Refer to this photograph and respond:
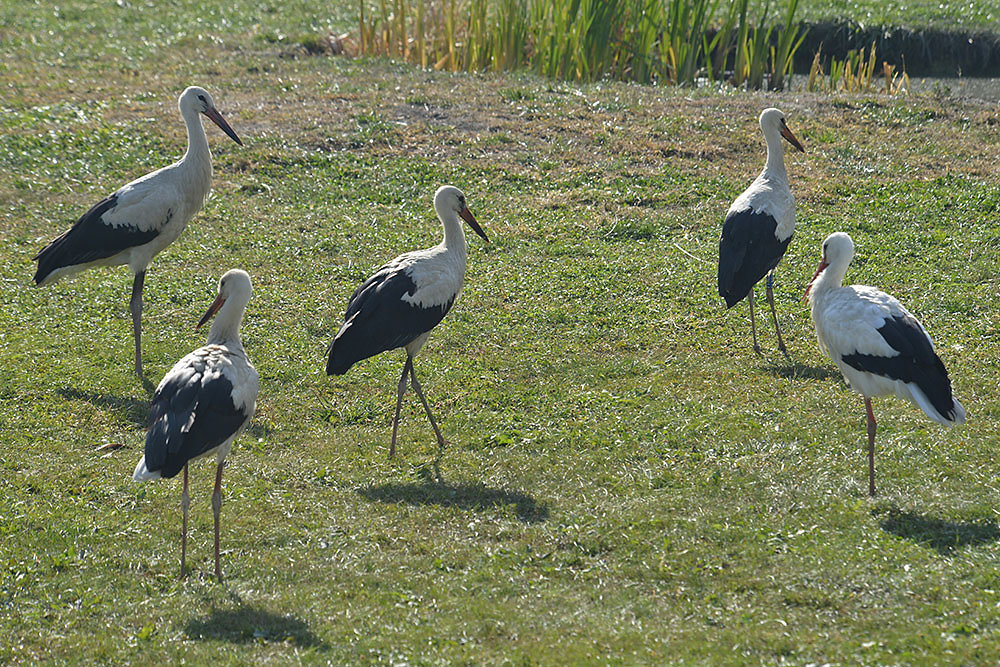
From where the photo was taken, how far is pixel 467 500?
7223 mm

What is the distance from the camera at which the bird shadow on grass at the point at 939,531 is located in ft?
20.8

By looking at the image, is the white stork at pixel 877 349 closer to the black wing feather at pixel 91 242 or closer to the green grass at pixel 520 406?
the green grass at pixel 520 406

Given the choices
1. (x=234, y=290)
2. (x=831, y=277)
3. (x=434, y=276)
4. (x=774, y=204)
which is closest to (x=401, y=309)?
(x=434, y=276)

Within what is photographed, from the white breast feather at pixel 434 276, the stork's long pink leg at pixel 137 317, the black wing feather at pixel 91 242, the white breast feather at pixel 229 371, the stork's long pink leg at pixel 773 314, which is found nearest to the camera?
the white breast feather at pixel 229 371

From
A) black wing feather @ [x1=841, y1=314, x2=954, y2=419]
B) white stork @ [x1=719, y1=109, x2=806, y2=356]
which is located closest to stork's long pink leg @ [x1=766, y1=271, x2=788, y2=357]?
white stork @ [x1=719, y1=109, x2=806, y2=356]

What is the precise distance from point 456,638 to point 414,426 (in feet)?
9.22

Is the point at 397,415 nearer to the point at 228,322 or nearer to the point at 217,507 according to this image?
the point at 228,322

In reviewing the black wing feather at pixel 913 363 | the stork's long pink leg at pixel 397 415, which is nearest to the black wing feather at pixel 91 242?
the stork's long pink leg at pixel 397 415

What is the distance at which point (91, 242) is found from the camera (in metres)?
9.52

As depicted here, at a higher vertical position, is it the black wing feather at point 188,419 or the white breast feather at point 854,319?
the white breast feather at point 854,319

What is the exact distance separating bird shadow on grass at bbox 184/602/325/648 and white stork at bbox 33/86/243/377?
3.74 meters

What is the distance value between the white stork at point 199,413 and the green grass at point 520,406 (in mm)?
666

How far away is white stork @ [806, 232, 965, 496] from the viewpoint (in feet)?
22.5

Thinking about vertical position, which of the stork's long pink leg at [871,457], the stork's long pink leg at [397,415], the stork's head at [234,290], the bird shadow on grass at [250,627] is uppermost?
the stork's head at [234,290]
